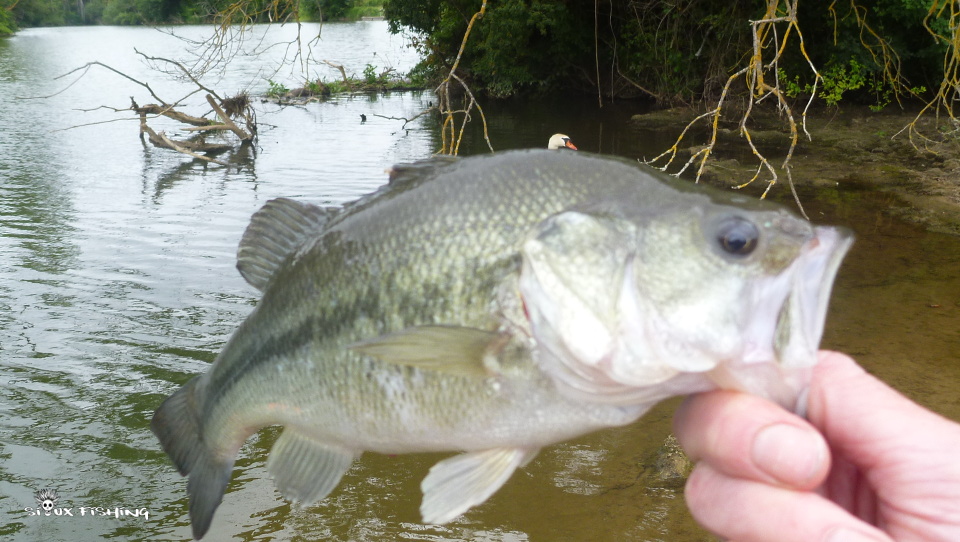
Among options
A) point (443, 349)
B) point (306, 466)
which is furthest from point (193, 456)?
point (443, 349)

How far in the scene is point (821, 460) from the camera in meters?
1.36

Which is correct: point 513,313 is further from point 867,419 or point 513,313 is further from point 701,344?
point 867,419

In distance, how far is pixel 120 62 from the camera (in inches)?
1427

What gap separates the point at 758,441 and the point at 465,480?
641mm

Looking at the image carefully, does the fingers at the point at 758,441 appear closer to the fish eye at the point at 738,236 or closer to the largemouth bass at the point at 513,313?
the largemouth bass at the point at 513,313

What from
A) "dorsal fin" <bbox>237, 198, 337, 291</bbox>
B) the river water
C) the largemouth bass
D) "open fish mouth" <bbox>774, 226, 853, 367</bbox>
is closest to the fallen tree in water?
the river water

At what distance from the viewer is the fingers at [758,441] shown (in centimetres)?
136

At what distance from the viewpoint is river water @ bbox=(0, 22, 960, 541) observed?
441 cm

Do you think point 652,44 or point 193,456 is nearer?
point 193,456

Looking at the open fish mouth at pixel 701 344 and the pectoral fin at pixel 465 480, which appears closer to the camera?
the open fish mouth at pixel 701 344

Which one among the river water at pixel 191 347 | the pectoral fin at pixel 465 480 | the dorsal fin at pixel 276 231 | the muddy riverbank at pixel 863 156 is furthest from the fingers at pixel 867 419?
the muddy riverbank at pixel 863 156

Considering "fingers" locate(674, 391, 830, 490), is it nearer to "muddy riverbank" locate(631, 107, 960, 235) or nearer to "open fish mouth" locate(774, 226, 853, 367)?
"open fish mouth" locate(774, 226, 853, 367)

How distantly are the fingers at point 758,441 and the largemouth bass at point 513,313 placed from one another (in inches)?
1.7

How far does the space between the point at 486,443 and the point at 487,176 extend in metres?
0.61
